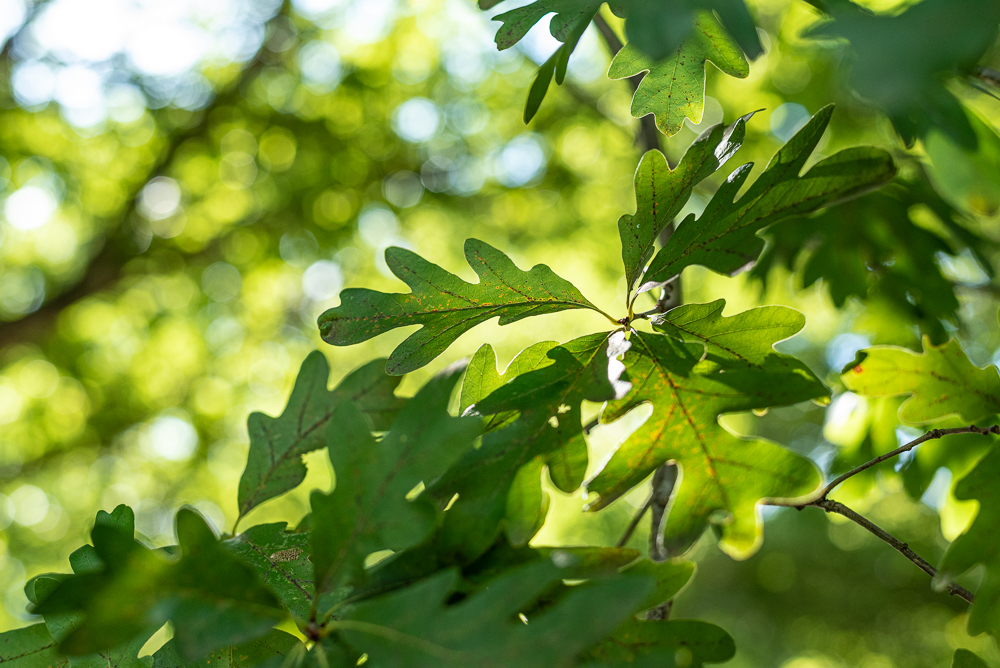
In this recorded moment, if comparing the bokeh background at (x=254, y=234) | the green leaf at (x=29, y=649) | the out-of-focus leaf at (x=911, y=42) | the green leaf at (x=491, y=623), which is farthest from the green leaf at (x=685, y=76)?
the bokeh background at (x=254, y=234)

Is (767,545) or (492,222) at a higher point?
(492,222)

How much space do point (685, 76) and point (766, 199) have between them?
0.24 meters

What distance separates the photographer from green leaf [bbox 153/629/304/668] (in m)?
0.76

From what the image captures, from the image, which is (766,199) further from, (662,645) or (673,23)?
(662,645)

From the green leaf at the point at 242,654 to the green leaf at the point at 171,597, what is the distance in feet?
0.75

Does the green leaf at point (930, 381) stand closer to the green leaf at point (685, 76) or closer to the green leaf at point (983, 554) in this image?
the green leaf at point (983, 554)

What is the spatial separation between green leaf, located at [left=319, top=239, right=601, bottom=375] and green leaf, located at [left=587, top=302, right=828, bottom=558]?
152 mm

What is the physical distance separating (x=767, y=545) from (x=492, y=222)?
21.9 feet

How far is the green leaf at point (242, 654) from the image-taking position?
0.76m

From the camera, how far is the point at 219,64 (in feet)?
22.9

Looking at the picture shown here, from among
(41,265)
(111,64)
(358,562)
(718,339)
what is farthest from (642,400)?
(41,265)

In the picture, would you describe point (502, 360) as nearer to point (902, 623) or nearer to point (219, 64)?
point (219, 64)

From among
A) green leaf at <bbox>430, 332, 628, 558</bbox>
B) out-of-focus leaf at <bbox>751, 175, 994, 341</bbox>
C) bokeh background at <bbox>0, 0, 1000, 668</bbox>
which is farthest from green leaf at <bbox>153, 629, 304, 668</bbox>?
bokeh background at <bbox>0, 0, 1000, 668</bbox>

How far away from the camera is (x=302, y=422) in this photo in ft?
3.18
